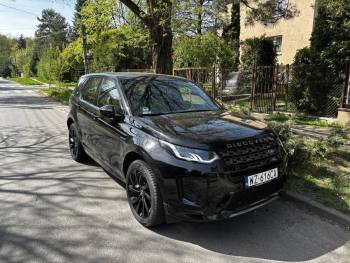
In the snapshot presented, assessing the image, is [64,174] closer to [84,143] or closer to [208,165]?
[84,143]

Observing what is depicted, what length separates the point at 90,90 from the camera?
5.79 meters

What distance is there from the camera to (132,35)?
16.7m

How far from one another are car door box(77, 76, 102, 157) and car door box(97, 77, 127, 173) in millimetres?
200

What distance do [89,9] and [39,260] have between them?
1615 cm

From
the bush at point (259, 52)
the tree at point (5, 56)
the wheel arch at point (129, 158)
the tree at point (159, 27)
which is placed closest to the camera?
the wheel arch at point (129, 158)

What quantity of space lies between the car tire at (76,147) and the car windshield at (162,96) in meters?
1.92

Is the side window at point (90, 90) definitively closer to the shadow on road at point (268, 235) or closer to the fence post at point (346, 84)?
the shadow on road at point (268, 235)

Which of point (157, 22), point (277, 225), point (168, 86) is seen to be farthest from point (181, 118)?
point (157, 22)

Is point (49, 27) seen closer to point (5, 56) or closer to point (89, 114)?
point (5, 56)

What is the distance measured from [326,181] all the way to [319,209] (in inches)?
37.9

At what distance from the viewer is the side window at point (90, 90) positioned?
5.53m

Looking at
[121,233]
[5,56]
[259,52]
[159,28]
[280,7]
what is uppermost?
[5,56]

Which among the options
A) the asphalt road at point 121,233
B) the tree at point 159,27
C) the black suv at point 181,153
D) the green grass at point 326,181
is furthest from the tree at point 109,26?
the asphalt road at point 121,233

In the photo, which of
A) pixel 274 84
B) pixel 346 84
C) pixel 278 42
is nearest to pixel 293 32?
pixel 278 42
